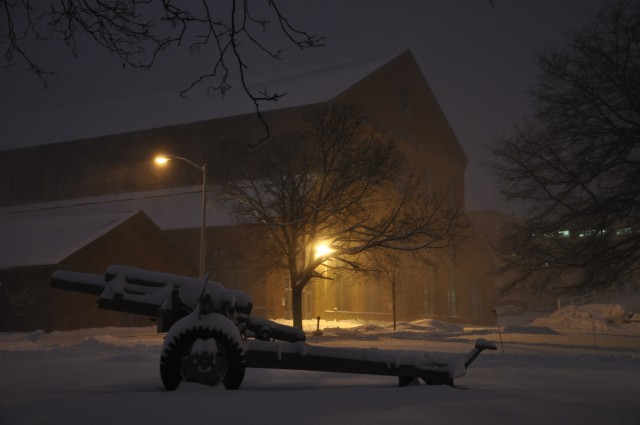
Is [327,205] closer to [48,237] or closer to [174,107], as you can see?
[48,237]

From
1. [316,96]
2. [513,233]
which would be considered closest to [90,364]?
[513,233]

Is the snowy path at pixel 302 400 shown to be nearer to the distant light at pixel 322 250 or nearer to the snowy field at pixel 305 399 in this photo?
the snowy field at pixel 305 399

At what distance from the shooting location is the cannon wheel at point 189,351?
6258 mm

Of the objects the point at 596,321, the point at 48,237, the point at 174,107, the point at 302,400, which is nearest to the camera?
the point at 302,400

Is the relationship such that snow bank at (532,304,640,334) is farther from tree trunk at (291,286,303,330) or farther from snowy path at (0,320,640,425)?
snowy path at (0,320,640,425)

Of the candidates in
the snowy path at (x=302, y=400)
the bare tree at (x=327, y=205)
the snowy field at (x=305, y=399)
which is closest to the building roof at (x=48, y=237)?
the bare tree at (x=327, y=205)

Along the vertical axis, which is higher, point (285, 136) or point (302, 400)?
point (285, 136)

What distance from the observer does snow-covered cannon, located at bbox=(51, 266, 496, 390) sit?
628 cm

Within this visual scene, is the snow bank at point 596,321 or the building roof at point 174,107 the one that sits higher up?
the building roof at point 174,107

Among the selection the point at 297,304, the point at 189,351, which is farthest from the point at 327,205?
the point at 189,351

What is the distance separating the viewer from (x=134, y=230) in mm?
31266

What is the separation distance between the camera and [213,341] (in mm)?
6273

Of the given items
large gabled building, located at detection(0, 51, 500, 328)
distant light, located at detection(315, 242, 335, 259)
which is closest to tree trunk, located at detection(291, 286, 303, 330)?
distant light, located at detection(315, 242, 335, 259)

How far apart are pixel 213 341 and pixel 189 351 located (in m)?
0.28
